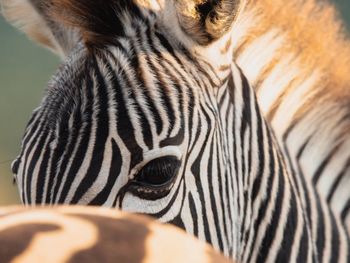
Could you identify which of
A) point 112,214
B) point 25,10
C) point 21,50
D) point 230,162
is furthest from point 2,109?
point 112,214

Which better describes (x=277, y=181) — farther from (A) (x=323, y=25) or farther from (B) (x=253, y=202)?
(A) (x=323, y=25)

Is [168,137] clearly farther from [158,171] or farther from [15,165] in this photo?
[15,165]

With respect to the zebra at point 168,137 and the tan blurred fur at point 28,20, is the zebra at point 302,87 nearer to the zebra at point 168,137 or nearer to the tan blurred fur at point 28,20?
the zebra at point 168,137

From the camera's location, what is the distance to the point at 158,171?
2021mm

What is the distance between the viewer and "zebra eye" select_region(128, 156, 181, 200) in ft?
6.57

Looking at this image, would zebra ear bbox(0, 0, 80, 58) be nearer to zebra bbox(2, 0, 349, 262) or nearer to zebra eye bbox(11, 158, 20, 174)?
zebra bbox(2, 0, 349, 262)

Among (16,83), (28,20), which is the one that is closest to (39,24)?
(28,20)

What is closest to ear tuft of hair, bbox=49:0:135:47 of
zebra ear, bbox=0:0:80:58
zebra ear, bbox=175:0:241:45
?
zebra ear, bbox=175:0:241:45

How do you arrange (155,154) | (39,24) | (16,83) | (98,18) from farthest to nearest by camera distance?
(16,83) → (39,24) → (98,18) → (155,154)

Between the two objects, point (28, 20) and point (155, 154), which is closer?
point (155, 154)

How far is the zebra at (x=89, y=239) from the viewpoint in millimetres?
821

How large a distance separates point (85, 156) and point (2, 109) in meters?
8.35

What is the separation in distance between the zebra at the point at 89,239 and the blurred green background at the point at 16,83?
8.22m

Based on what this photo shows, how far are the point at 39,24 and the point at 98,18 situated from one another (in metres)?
0.55
